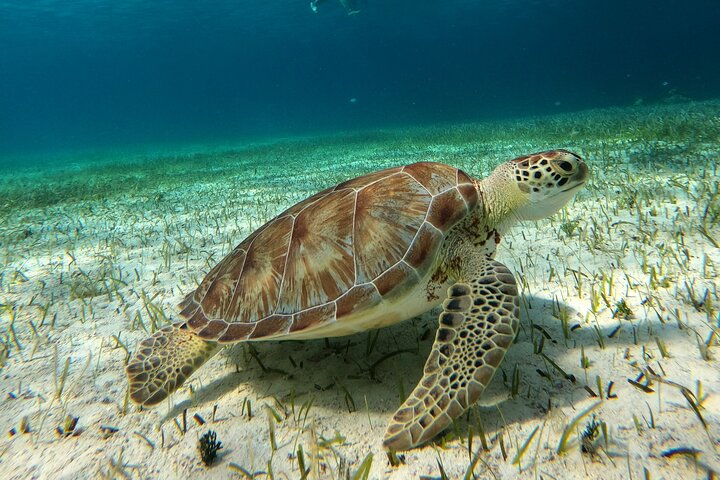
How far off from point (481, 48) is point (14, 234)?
5177 inches

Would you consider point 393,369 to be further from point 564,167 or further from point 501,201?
point 564,167

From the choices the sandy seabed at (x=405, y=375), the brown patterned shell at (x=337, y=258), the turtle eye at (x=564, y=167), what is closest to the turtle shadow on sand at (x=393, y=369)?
the sandy seabed at (x=405, y=375)

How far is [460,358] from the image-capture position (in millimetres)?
1732

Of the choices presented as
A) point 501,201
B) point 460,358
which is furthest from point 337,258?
point 501,201

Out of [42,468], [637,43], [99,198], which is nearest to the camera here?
[42,468]

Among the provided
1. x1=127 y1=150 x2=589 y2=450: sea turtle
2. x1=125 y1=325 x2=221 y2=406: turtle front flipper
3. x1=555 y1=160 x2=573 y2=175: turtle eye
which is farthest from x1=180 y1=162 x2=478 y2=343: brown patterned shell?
x1=555 y1=160 x2=573 y2=175: turtle eye

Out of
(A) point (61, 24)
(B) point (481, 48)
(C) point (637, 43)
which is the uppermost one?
(A) point (61, 24)

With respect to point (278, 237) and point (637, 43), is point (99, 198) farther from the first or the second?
point (637, 43)

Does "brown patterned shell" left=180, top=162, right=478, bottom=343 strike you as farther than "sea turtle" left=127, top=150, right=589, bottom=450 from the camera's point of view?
Yes

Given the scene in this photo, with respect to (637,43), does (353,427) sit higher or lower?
higher

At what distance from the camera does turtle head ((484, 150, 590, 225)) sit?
2371 millimetres

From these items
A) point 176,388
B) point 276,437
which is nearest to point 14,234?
point 176,388

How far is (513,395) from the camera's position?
1.83m

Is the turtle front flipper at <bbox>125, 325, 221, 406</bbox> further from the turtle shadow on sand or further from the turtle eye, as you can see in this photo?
the turtle eye
